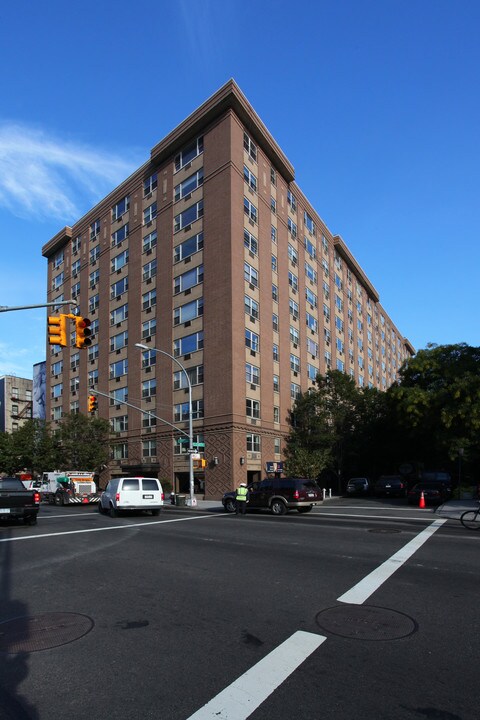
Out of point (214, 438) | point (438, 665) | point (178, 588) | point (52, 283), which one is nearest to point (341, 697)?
point (438, 665)

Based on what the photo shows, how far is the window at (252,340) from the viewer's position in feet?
129

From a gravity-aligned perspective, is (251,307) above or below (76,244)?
below

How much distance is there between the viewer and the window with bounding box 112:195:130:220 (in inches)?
2039

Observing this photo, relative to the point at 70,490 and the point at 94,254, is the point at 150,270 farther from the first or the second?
the point at 70,490

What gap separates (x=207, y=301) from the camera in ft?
130

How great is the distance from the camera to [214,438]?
1478 inches

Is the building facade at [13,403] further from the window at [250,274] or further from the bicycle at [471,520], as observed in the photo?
the bicycle at [471,520]

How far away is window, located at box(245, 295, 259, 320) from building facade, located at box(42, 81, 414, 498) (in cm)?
18

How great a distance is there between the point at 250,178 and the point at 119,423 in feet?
82.4

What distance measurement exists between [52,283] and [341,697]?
6741cm

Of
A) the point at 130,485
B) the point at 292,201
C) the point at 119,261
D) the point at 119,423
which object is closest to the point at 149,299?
the point at 119,261

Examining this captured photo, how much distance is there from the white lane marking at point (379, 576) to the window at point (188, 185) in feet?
120

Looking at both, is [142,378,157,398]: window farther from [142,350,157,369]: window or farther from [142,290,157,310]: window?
[142,290,157,310]: window

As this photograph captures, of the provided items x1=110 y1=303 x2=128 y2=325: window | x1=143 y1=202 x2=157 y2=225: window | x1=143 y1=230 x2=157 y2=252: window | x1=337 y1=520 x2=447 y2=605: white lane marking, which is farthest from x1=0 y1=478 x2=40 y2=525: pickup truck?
x1=143 y1=202 x2=157 y2=225: window
